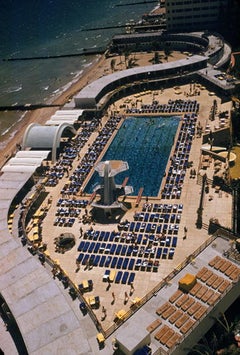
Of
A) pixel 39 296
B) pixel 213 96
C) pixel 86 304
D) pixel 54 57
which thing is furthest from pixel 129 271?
pixel 54 57

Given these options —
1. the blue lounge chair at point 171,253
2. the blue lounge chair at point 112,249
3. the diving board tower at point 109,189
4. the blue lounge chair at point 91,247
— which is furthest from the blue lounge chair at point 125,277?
the diving board tower at point 109,189

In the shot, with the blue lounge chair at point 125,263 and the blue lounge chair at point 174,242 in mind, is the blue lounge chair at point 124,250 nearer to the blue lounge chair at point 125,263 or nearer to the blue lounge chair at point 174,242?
the blue lounge chair at point 125,263

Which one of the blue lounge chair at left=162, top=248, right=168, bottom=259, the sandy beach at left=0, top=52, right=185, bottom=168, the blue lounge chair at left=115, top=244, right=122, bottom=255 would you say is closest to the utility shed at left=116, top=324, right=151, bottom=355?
the blue lounge chair at left=162, top=248, right=168, bottom=259

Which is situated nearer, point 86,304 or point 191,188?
point 86,304

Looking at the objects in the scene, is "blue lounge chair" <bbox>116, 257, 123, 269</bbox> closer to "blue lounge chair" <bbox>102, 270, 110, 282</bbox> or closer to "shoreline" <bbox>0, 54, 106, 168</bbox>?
"blue lounge chair" <bbox>102, 270, 110, 282</bbox>

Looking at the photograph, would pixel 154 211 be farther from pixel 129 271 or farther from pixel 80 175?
pixel 80 175
